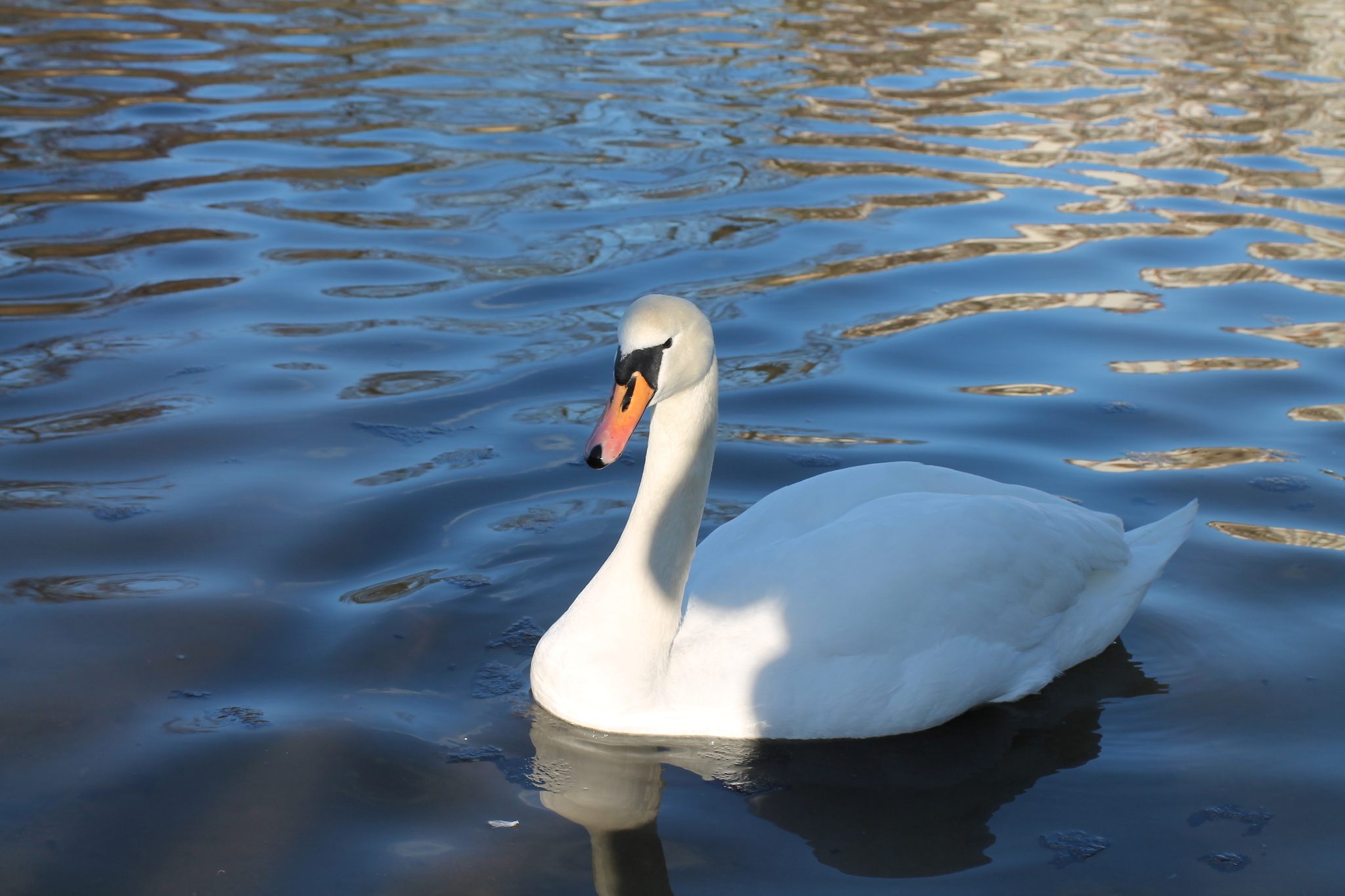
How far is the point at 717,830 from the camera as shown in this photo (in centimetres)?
384

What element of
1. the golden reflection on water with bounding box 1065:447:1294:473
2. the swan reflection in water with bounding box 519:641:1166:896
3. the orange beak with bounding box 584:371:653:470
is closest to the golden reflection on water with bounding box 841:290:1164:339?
the golden reflection on water with bounding box 1065:447:1294:473

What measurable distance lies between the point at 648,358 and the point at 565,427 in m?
2.74

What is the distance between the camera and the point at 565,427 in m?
6.59

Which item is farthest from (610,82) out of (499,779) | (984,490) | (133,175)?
(499,779)

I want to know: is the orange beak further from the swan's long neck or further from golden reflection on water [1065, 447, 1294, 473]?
golden reflection on water [1065, 447, 1294, 473]

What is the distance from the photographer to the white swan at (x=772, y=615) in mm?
4148

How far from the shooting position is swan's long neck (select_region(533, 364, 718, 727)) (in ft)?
13.6

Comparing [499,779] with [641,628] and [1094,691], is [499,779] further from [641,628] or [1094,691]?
[1094,691]

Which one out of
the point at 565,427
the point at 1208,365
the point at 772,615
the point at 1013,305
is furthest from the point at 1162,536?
the point at 1013,305

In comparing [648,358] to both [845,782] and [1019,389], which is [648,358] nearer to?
[845,782]

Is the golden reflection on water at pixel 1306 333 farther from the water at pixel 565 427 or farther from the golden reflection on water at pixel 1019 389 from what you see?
the golden reflection on water at pixel 1019 389

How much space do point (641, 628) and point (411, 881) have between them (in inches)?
41.3

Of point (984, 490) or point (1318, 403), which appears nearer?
point (984, 490)

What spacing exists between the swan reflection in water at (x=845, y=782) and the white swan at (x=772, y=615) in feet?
0.23
